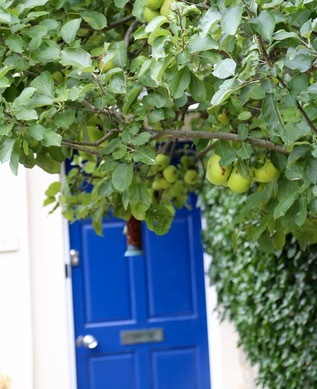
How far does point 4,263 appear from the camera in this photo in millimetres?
6203

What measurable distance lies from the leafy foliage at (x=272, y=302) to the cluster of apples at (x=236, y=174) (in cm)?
157

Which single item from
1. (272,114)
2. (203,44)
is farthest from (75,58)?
(272,114)

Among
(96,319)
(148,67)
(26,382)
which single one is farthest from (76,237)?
(148,67)

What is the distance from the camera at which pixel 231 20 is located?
2047 millimetres

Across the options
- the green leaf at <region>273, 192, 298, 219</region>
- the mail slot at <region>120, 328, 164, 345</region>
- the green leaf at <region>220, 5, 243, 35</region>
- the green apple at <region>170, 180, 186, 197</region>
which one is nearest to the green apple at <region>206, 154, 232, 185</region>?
the green leaf at <region>273, 192, 298, 219</region>

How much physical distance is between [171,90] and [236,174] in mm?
605

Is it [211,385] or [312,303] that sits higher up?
[312,303]

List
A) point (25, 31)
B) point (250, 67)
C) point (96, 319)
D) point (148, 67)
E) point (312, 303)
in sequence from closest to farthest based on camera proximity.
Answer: point (250, 67), point (148, 67), point (25, 31), point (312, 303), point (96, 319)

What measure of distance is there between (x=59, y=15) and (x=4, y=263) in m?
3.46

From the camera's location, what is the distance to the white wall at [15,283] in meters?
6.20

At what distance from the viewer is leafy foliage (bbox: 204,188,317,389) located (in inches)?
194

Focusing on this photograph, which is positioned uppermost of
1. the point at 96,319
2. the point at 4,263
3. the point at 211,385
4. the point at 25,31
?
the point at 25,31

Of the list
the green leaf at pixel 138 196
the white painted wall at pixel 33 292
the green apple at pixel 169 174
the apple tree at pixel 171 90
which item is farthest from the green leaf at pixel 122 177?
the white painted wall at pixel 33 292

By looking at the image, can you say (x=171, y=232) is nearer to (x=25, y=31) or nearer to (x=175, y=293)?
(x=175, y=293)
